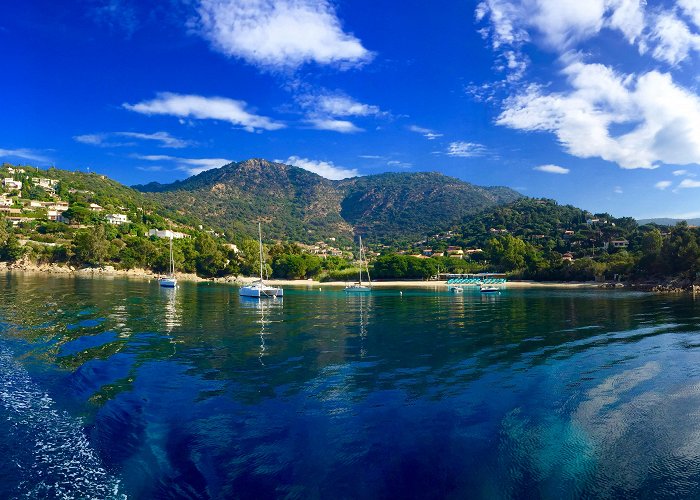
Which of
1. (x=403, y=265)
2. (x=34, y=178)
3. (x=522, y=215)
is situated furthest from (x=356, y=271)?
(x=34, y=178)

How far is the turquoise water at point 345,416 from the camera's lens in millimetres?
9109

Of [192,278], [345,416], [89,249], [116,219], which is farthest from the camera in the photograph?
[116,219]

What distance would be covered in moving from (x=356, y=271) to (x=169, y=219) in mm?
106624

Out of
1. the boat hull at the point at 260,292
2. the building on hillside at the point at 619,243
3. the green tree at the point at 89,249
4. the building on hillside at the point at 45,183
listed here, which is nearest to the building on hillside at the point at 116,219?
the green tree at the point at 89,249

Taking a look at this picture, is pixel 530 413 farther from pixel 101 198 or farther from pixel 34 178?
pixel 34 178

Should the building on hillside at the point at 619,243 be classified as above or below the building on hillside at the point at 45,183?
below

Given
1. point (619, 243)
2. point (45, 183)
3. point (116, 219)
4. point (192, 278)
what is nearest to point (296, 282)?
point (192, 278)

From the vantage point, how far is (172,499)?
8.29 metres

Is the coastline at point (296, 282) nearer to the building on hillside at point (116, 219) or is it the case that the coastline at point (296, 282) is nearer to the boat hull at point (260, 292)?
the building on hillside at point (116, 219)

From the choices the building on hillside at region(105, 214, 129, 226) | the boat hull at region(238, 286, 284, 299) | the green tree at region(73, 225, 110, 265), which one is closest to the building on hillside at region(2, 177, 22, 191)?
the building on hillside at region(105, 214, 129, 226)

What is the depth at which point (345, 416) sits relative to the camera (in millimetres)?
13039

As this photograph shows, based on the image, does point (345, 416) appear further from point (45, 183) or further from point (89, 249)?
point (45, 183)

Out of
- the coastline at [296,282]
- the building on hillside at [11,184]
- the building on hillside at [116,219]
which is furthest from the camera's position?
the building on hillside at [11,184]

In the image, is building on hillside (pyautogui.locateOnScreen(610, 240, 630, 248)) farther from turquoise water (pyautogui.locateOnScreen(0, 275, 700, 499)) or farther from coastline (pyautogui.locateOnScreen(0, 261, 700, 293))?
turquoise water (pyautogui.locateOnScreen(0, 275, 700, 499))
